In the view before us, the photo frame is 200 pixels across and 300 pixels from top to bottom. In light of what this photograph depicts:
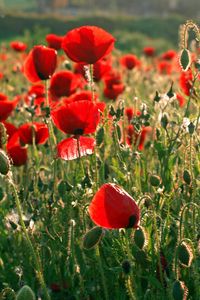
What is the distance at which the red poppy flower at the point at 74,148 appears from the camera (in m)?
1.99

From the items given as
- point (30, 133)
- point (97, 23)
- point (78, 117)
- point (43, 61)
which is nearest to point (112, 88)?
point (30, 133)

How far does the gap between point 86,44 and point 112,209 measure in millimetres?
919

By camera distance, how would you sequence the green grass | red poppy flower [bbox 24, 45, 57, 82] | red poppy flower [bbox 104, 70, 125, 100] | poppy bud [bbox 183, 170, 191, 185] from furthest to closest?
the green grass, red poppy flower [bbox 104, 70, 125, 100], red poppy flower [bbox 24, 45, 57, 82], poppy bud [bbox 183, 170, 191, 185]

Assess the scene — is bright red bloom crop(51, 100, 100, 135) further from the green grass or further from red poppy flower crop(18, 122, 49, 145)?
the green grass

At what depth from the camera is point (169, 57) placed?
19.6ft

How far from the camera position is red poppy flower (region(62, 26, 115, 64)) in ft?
7.16

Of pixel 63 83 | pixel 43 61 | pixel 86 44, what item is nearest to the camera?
pixel 86 44

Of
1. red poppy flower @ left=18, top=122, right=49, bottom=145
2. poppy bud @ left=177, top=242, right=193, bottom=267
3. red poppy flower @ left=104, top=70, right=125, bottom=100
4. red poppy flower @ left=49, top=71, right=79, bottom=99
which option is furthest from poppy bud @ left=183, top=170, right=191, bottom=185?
red poppy flower @ left=104, top=70, right=125, bottom=100

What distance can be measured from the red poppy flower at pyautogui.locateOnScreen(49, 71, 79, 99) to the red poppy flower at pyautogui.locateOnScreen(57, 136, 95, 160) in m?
0.90

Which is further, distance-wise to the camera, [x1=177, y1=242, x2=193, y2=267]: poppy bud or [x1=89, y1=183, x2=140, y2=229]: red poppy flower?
[x1=177, y1=242, x2=193, y2=267]: poppy bud

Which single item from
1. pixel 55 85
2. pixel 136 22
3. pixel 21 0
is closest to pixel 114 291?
pixel 55 85

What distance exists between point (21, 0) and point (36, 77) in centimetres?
6800

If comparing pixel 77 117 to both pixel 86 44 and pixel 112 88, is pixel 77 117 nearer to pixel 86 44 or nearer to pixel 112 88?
pixel 86 44

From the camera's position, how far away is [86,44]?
2188mm
